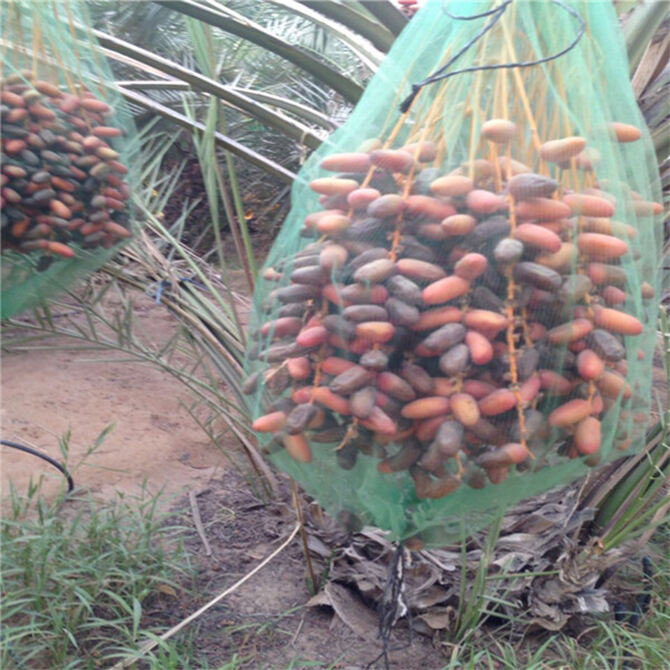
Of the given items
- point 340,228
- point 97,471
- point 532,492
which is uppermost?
point 340,228

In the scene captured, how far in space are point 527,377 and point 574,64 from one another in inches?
12.7

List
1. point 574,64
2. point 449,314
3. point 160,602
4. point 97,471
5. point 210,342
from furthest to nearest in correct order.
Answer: point 97,471 → point 210,342 → point 160,602 → point 574,64 → point 449,314

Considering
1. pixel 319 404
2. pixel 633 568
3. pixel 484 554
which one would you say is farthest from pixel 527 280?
pixel 633 568

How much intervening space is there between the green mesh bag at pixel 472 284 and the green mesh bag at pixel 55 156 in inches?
14.3

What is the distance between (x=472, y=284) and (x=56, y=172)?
588 mm

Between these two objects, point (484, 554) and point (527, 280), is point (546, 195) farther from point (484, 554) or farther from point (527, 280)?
point (484, 554)

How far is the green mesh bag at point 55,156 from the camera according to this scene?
0.93 metres

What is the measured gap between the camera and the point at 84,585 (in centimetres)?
138

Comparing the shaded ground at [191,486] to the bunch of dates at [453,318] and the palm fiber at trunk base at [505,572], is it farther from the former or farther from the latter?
the bunch of dates at [453,318]

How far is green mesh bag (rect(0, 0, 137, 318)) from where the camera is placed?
3.05ft

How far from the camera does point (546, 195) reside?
0.65m

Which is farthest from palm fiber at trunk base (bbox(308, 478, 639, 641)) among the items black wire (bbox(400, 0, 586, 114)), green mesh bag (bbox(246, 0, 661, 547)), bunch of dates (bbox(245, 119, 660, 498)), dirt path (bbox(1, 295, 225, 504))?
black wire (bbox(400, 0, 586, 114))

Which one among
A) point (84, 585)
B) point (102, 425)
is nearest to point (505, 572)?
point (84, 585)

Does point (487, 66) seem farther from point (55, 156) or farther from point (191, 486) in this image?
point (191, 486)
